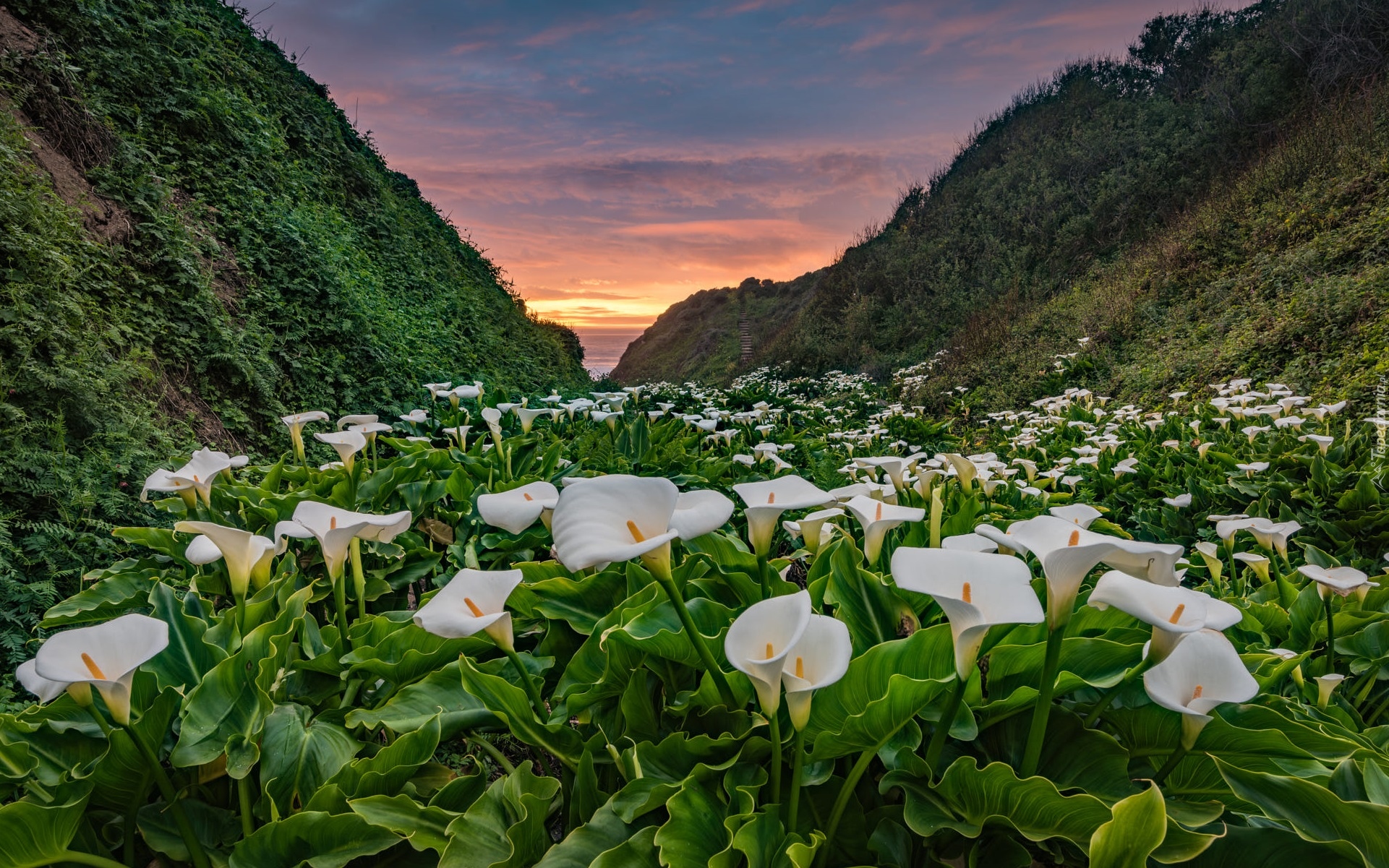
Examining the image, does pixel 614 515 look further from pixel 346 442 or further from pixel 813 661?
pixel 346 442

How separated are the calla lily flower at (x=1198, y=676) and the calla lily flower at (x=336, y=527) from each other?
1.40 meters

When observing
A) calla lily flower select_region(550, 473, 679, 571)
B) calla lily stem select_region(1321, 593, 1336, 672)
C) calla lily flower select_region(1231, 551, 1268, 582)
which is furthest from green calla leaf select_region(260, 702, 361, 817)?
calla lily flower select_region(1231, 551, 1268, 582)

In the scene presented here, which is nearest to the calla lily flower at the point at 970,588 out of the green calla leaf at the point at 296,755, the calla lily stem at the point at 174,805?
the green calla leaf at the point at 296,755

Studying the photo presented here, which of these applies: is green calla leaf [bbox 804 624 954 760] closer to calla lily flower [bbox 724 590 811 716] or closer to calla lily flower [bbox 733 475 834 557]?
calla lily flower [bbox 724 590 811 716]

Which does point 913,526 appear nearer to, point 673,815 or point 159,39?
point 673,815

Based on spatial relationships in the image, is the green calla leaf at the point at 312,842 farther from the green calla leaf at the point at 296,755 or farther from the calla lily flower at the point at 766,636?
the calla lily flower at the point at 766,636

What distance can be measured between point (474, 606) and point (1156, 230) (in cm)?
1777

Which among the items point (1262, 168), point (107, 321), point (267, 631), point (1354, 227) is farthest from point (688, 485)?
point (1262, 168)

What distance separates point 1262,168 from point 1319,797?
15575 millimetres

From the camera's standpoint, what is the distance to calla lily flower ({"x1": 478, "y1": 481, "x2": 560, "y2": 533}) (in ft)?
4.21

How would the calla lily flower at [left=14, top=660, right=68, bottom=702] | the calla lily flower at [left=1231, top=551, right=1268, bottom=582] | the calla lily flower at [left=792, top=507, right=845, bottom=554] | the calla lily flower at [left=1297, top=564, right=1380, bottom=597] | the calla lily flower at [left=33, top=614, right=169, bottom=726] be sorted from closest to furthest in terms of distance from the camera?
the calla lily flower at [left=33, top=614, right=169, bottom=726] < the calla lily flower at [left=14, top=660, right=68, bottom=702] < the calla lily flower at [left=792, top=507, right=845, bottom=554] < the calla lily flower at [left=1297, top=564, right=1380, bottom=597] < the calla lily flower at [left=1231, top=551, right=1268, bottom=582]

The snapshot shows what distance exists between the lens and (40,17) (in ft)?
17.6

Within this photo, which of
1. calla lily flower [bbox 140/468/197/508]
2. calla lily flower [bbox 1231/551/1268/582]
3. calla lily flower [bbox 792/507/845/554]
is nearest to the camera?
calla lily flower [bbox 792/507/845/554]

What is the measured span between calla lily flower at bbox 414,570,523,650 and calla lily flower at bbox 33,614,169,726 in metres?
0.43
